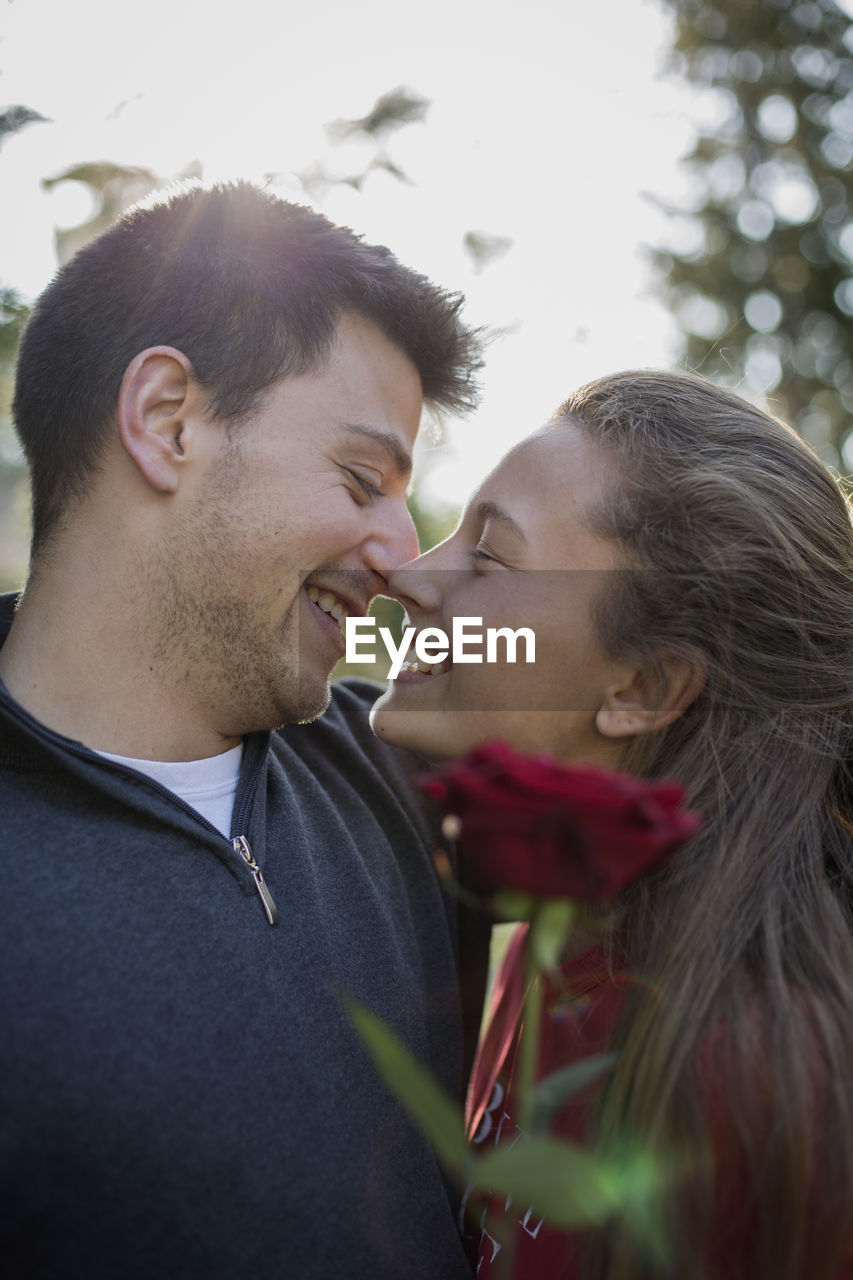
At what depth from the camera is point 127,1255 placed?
1443mm

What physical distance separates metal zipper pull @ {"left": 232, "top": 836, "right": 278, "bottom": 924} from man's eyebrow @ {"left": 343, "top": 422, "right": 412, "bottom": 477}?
987mm

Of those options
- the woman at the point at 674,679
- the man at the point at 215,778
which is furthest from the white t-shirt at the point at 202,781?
the woman at the point at 674,679

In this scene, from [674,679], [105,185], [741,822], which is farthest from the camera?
[105,185]

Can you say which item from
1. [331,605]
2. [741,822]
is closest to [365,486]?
[331,605]

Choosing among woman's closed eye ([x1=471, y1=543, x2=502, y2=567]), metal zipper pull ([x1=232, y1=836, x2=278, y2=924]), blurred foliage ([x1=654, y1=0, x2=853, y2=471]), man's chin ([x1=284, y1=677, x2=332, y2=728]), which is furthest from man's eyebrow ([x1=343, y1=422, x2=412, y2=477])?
blurred foliage ([x1=654, y1=0, x2=853, y2=471])

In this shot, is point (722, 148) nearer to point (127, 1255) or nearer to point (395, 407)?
point (395, 407)

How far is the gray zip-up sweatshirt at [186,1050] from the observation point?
1450 mm

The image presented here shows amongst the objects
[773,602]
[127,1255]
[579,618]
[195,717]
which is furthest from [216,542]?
[127,1255]

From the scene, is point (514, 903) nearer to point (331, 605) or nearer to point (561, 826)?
point (561, 826)

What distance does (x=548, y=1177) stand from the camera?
0.89 m

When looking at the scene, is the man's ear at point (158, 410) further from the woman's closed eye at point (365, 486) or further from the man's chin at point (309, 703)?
the man's chin at point (309, 703)

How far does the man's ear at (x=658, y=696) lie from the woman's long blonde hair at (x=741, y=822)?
0.02 metres

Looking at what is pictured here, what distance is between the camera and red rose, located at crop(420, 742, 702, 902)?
0.84 meters

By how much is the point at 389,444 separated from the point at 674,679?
0.90 m
